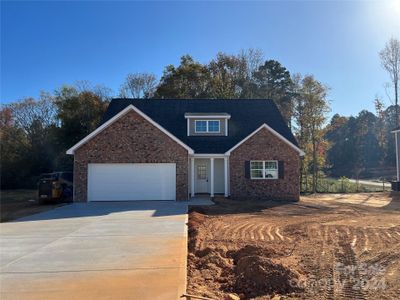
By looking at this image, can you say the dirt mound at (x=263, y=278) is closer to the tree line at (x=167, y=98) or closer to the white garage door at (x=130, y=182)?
the white garage door at (x=130, y=182)

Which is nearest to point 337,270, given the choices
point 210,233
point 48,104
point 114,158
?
point 210,233

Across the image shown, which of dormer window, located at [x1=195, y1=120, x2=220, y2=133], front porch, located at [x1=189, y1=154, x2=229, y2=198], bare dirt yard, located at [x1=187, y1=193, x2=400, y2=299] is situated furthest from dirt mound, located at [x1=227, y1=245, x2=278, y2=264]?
dormer window, located at [x1=195, y1=120, x2=220, y2=133]

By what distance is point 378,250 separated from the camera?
26.1ft

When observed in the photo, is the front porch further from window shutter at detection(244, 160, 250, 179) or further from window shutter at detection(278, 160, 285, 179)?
window shutter at detection(278, 160, 285, 179)

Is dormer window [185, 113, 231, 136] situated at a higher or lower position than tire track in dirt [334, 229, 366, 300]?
higher

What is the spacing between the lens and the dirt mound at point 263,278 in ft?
18.5

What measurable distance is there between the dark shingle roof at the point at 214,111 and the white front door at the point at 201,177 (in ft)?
5.25

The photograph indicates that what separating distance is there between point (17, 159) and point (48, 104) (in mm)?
8335

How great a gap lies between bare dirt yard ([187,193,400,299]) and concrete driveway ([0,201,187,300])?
0.54 meters

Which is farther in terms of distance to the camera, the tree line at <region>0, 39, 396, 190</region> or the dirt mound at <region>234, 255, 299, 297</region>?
the tree line at <region>0, 39, 396, 190</region>

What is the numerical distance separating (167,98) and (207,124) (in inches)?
407

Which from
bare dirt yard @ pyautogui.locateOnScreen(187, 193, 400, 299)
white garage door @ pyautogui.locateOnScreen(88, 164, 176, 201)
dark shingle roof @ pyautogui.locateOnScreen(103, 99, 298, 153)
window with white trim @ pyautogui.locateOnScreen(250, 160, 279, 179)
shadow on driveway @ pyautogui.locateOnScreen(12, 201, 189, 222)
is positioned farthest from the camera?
dark shingle roof @ pyautogui.locateOnScreen(103, 99, 298, 153)

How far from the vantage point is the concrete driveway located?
545 centimetres

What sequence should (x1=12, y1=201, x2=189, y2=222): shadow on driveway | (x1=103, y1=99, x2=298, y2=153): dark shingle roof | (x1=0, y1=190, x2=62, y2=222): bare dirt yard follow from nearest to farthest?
(x1=12, y1=201, x2=189, y2=222): shadow on driveway
(x1=0, y1=190, x2=62, y2=222): bare dirt yard
(x1=103, y1=99, x2=298, y2=153): dark shingle roof
